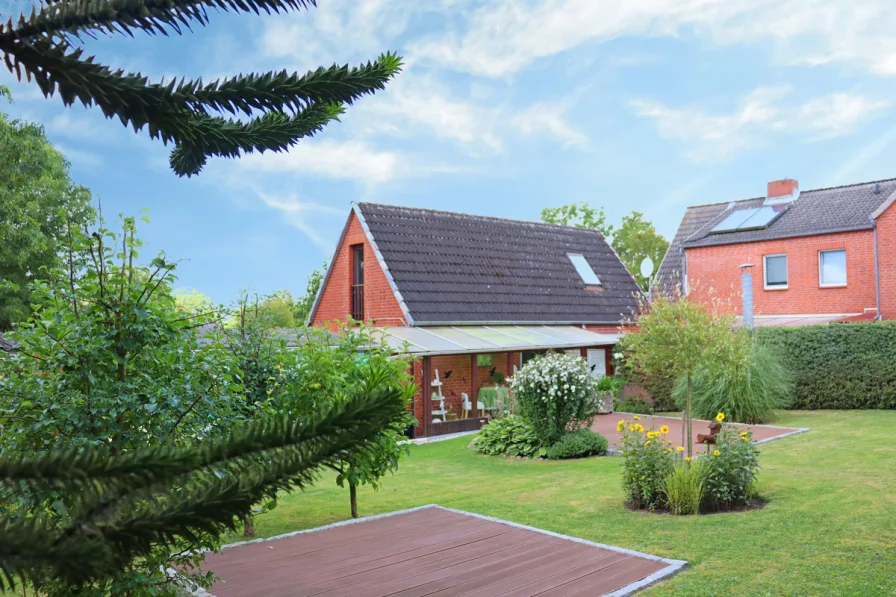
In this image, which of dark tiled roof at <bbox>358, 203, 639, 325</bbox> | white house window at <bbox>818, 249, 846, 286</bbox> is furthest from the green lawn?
white house window at <bbox>818, 249, 846, 286</bbox>

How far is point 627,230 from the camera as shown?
4984cm

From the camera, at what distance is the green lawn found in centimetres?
624

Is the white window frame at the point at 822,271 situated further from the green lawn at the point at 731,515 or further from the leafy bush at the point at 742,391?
the green lawn at the point at 731,515

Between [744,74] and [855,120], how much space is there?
15.6ft

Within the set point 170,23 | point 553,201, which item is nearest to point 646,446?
point 170,23

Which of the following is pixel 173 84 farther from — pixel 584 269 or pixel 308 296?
pixel 308 296

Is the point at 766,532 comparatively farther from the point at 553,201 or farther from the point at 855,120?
the point at 553,201

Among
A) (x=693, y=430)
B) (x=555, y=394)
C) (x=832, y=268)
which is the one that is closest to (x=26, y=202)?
(x=555, y=394)

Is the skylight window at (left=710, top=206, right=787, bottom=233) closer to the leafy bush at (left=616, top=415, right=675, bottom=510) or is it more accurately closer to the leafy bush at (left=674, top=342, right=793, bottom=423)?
the leafy bush at (left=674, top=342, right=793, bottom=423)

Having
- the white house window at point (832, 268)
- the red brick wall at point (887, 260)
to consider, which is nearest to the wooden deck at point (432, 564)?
the red brick wall at point (887, 260)

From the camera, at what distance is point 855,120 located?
89.3ft

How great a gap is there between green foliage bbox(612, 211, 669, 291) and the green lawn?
33358 mm

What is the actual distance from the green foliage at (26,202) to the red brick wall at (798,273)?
957 inches

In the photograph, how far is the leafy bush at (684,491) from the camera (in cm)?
885
